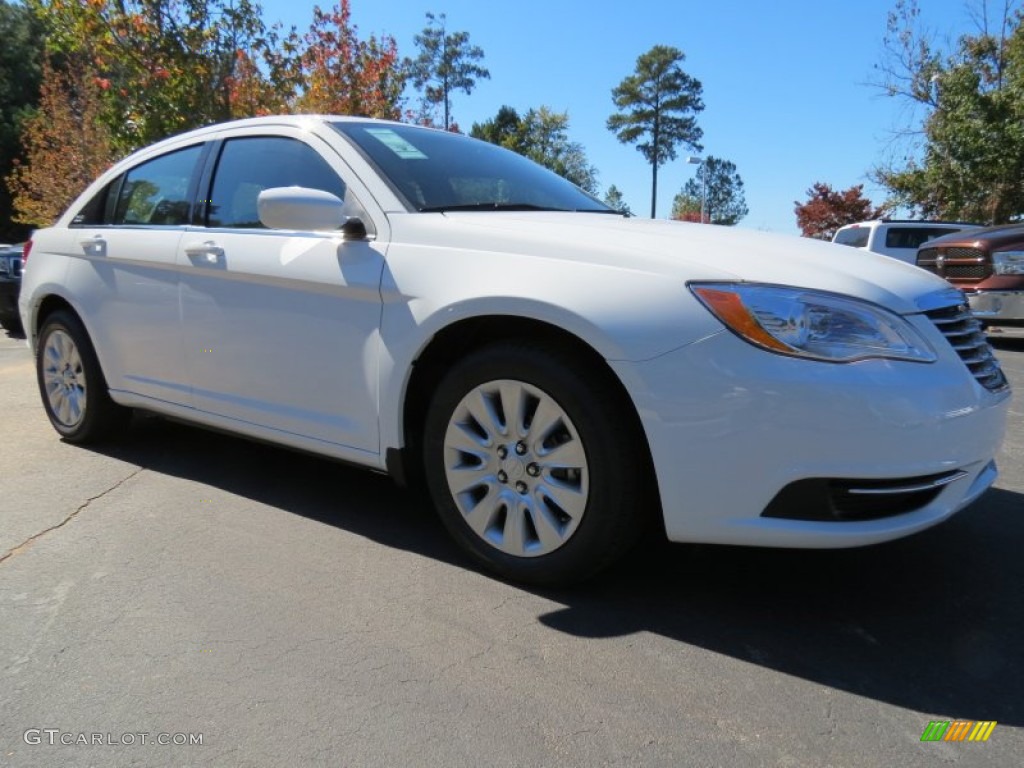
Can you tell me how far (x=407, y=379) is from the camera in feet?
9.25

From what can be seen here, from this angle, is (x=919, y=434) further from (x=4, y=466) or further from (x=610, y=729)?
(x=4, y=466)

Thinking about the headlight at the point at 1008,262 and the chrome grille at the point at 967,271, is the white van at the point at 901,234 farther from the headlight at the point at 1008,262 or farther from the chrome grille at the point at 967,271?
the headlight at the point at 1008,262

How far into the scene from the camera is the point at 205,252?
137 inches

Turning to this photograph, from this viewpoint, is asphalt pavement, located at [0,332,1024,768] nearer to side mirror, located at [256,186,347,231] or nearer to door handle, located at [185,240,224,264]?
door handle, located at [185,240,224,264]

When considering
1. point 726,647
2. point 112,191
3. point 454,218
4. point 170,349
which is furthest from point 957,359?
point 112,191

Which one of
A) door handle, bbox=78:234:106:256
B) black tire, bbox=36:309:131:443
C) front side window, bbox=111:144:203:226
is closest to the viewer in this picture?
front side window, bbox=111:144:203:226

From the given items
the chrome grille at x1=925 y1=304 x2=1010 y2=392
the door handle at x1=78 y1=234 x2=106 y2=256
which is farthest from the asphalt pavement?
the door handle at x1=78 y1=234 x2=106 y2=256

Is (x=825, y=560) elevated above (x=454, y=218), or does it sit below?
below

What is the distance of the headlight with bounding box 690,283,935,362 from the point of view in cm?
220

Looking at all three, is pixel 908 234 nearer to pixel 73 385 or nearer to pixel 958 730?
pixel 73 385

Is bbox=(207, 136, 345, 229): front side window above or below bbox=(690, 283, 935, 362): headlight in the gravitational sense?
above

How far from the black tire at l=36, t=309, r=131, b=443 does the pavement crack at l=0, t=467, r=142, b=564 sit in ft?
1.75

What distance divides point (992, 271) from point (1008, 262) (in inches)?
6.7

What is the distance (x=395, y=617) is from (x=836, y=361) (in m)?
1.56
